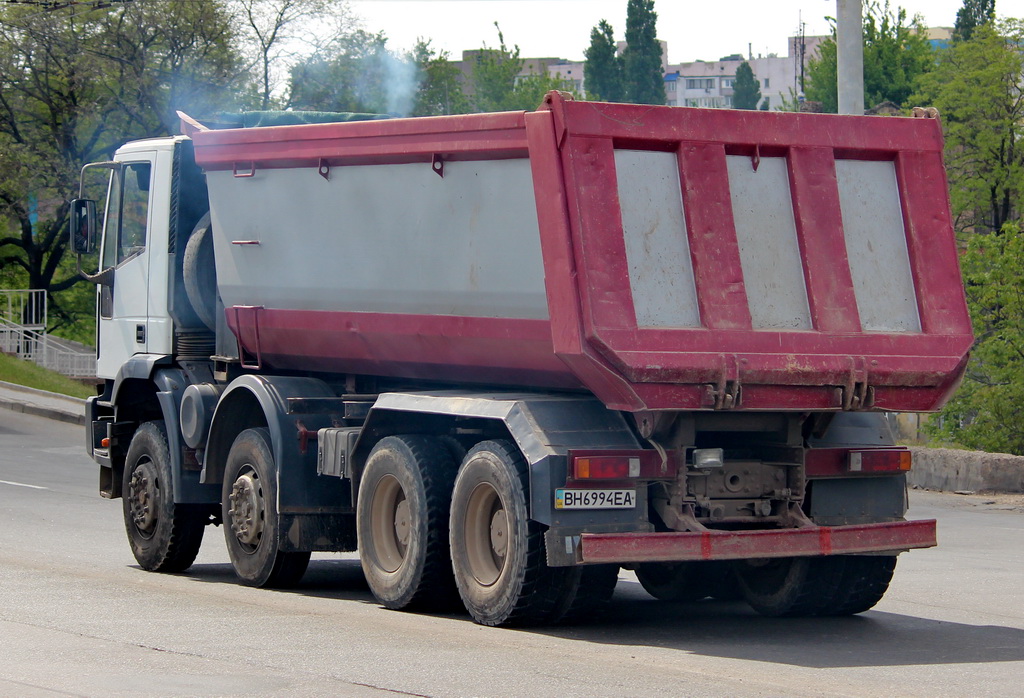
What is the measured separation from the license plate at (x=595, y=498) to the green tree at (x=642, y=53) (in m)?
85.5

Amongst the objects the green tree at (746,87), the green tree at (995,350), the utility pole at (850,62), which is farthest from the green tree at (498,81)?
the green tree at (746,87)

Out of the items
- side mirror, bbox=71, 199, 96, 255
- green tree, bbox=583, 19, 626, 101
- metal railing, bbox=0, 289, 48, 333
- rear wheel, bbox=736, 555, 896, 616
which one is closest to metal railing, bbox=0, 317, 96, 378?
metal railing, bbox=0, 289, 48, 333

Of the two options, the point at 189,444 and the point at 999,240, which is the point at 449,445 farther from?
the point at 999,240

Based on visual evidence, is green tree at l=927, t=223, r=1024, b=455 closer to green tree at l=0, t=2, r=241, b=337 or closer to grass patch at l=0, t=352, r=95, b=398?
grass patch at l=0, t=352, r=95, b=398

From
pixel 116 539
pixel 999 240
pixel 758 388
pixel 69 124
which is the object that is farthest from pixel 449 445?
pixel 69 124

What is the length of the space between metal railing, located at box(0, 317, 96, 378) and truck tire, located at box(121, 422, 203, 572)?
2468 centimetres

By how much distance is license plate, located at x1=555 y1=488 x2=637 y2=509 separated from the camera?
763cm

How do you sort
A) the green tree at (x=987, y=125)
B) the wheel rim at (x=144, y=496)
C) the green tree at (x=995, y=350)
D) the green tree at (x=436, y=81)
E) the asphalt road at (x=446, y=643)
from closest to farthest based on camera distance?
1. the asphalt road at (x=446, y=643)
2. the wheel rim at (x=144, y=496)
3. the green tree at (x=995, y=350)
4. the green tree at (x=987, y=125)
5. the green tree at (x=436, y=81)

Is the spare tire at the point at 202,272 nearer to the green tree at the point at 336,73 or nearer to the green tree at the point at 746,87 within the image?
the green tree at the point at 336,73

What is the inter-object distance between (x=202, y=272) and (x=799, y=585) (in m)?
4.87

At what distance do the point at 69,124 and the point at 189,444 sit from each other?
3273 centimetres

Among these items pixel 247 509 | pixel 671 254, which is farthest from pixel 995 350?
pixel 671 254

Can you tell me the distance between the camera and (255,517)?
10.3 m

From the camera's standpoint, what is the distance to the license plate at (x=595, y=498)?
25.0 feet
